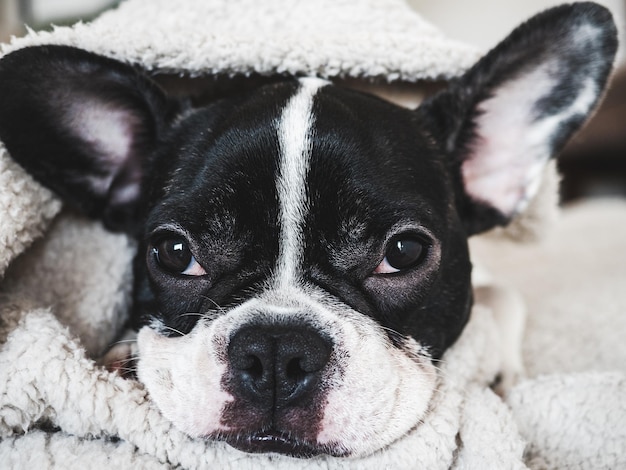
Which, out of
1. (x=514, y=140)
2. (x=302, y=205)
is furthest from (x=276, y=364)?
(x=514, y=140)

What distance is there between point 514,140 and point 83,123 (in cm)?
91

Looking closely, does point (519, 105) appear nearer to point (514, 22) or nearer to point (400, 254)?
point (400, 254)

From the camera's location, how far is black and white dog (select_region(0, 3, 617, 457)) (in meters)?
0.96

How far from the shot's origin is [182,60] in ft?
4.30

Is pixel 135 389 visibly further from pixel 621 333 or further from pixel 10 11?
pixel 10 11

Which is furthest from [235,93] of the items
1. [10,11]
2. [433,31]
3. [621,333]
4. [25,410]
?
[10,11]

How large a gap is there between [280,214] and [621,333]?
2.94 feet

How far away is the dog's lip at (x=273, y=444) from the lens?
0.93 m

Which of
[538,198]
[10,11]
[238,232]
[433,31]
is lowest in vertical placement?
[10,11]

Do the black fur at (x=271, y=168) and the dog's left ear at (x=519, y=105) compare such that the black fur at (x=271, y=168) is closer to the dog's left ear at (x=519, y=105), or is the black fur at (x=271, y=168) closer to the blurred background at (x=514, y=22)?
the dog's left ear at (x=519, y=105)

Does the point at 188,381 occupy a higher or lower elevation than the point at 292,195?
lower

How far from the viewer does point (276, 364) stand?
93 cm

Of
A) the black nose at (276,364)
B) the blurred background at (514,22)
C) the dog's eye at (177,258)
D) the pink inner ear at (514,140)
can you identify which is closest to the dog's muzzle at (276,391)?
the black nose at (276,364)

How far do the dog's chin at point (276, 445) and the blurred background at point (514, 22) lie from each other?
3.44 m
